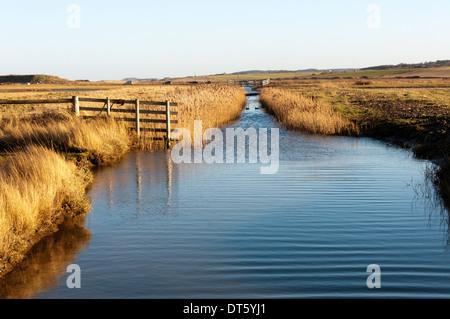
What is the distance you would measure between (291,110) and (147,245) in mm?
22657

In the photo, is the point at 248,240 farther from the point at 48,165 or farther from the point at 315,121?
the point at 315,121

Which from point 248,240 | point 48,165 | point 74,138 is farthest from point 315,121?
point 248,240

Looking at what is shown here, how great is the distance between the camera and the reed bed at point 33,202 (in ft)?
24.1

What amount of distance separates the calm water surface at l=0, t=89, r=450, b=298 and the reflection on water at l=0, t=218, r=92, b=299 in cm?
3

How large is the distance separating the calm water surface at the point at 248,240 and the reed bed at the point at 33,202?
0.98 feet

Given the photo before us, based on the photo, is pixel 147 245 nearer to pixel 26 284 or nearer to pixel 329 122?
pixel 26 284

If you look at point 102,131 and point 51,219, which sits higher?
point 102,131

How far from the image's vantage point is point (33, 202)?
834 cm

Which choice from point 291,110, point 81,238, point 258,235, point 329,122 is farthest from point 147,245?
point 291,110

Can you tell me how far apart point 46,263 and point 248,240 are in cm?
322

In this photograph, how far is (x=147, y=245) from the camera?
8188 mm

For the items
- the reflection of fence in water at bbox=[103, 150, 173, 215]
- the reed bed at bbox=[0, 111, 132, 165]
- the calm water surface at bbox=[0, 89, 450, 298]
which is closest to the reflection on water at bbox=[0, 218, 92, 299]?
the calm water surface at bbox=[0, 89, 450, 298]

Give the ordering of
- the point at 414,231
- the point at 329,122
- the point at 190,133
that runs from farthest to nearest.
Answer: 1. the point at 329,122
2. the point at 190,133
3. the point at 414,231

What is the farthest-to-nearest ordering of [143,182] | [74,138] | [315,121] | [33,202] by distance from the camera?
1. [315,121]
2. [74,138]
3. [143,182]
4. [33,202]
